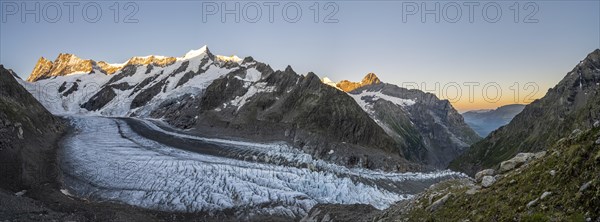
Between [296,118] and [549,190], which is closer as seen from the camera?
[549,190]

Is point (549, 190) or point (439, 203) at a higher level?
point (549, 190)

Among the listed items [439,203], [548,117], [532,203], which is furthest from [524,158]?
[548,117]

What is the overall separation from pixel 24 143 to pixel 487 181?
6160 cm

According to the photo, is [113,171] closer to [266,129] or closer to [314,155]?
[314,155]

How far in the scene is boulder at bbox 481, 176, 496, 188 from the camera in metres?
15.6

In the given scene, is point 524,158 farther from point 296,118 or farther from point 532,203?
point 296,118

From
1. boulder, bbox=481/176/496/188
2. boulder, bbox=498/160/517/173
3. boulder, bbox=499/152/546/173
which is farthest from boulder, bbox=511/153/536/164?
boulder, bbox=481/176/496/188

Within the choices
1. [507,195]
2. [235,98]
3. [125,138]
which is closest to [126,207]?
[507,195]

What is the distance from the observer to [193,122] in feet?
404

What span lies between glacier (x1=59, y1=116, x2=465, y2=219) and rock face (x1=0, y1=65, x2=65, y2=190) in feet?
8.46

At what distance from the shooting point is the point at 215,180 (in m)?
50.5

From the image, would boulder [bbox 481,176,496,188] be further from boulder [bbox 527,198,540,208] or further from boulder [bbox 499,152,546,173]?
boulder [bbox 527,198,540,208]

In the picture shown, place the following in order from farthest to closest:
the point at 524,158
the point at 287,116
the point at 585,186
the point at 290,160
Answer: the point at 287,116
the point at 290,160
the point at 524,158
the point at 585,186

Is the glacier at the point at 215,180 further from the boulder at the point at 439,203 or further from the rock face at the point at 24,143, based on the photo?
the boulder at the point at 439,203
